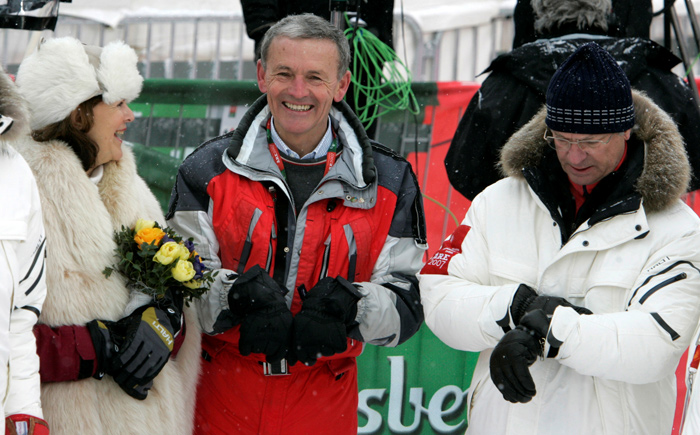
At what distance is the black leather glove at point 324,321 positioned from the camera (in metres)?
2.40

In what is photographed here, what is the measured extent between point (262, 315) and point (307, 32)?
937 mm

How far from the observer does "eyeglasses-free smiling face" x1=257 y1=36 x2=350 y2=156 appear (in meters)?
2.59

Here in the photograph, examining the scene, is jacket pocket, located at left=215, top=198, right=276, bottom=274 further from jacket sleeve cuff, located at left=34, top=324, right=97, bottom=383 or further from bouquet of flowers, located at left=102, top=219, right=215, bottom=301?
jacket sleeve cuff, located at left=34, top=324, right=97, bottom=383

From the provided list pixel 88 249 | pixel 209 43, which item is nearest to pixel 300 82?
pixel 88 249

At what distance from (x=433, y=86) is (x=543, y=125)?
5.91ft

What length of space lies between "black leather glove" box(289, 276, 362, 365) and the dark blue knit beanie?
83 cm

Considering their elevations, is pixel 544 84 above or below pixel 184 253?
above

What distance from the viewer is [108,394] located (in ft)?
7.48

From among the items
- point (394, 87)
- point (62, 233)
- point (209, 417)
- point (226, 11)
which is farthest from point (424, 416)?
point (226, 11)

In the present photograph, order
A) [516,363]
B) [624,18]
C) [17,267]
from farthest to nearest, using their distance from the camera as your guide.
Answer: [624,18]
[516,363]
[17,267]

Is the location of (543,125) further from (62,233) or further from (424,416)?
(424,416)

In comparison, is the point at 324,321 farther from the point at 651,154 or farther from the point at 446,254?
the point at 651,154

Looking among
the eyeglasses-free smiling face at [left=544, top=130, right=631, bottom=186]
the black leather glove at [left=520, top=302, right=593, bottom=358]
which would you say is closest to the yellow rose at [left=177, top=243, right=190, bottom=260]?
the black leather glove at [left=520, top=302, right=593, bottom=358]

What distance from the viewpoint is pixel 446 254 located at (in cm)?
245
